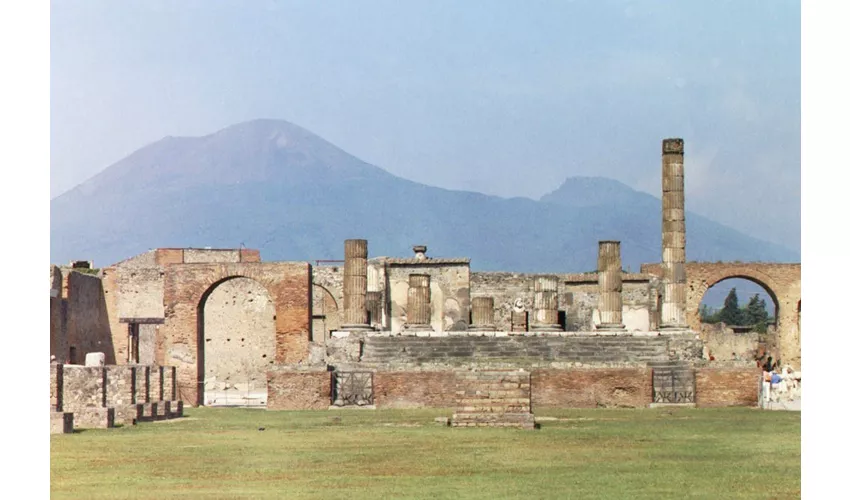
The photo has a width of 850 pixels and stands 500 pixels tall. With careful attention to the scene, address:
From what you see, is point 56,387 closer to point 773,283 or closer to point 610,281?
point 610,281

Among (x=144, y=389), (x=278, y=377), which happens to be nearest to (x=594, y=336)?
(x=278, y=377)

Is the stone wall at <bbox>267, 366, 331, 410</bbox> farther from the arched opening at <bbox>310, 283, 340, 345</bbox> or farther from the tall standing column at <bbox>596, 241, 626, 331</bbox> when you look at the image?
the arched opening at <bbox>310, 283, 340, 345</bbox>

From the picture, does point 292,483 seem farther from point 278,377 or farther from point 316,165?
point 316,165

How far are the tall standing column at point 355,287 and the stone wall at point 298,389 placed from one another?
5.92 meters

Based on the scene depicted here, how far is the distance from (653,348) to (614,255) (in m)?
5.92

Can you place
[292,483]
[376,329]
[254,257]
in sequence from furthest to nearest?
[254,257], [376,329], [292,483]

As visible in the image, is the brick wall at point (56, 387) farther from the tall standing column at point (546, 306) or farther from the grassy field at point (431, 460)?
the tall standing column at point (546, 306)

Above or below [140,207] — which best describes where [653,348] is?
below

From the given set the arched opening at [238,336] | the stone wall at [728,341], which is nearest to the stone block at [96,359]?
the arched opening at [238,336]

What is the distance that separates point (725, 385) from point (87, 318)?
18473 mm

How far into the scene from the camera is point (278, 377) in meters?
28.4

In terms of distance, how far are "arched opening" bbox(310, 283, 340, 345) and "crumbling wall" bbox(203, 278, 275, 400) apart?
71.2 inches

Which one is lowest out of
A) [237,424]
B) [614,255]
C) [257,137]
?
[237,424]

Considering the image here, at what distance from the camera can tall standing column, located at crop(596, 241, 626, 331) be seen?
119ft
